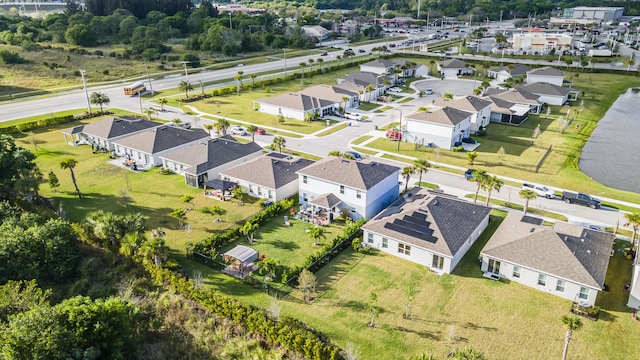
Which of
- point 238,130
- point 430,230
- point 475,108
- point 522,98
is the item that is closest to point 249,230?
point 430,230

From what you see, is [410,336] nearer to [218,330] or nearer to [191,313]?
[218,330]

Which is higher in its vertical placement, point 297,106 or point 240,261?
point 297,106

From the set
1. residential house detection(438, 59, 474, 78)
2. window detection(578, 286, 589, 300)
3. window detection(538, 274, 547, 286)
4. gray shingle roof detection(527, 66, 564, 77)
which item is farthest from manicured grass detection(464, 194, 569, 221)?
residential house detection(438, 59, 474, 78)

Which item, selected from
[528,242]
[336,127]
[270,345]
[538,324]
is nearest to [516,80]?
[336,127]

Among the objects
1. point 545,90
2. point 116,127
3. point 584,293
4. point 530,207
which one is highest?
point 545,90

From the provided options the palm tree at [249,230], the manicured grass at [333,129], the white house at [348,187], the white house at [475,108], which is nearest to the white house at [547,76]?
the white house at [475,108]

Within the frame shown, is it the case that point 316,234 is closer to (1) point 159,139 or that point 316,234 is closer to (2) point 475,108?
(1) point 159,139

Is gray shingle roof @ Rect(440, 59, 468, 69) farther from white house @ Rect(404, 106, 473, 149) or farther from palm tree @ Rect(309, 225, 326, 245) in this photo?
palm tree @ Rect(309, 225, 326, 245)
